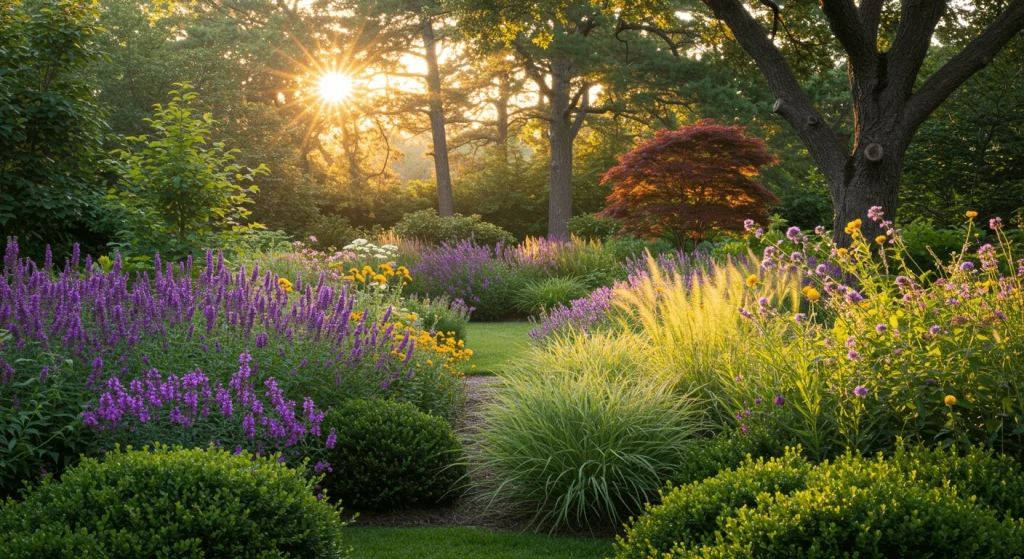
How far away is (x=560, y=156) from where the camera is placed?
23.0m

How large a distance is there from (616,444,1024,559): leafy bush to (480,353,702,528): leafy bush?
1119 millimetres

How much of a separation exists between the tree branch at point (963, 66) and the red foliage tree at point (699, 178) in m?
5.66

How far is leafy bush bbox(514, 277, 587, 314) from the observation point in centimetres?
1309

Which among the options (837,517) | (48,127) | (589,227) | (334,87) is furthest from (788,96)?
(334,87)

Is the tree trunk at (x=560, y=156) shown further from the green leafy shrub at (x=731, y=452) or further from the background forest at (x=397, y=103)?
the green leafy shrub at (x=731, y=452)

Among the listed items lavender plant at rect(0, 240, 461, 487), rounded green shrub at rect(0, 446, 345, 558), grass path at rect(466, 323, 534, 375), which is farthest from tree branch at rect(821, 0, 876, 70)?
rounded green shrub at rect(0, 446, 345, 558)

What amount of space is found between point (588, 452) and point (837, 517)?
6.04 feet

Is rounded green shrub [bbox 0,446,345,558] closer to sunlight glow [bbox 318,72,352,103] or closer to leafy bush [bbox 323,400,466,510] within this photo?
leafy bush [bbox 323,400,466,510]

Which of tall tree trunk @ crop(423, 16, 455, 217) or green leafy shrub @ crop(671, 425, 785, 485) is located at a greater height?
tall tree trunk @ crop(423, 16, 455, 217)

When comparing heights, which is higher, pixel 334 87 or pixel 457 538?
pixel 334 87

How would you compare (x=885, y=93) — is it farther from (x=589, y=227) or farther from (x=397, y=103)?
(x=397, y=103)

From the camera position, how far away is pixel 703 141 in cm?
1393

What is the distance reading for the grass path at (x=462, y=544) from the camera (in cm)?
379

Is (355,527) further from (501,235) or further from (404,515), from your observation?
(501,235)
